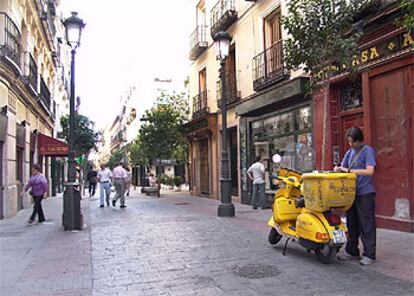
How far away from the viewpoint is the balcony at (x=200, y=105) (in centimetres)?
2011

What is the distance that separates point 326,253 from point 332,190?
0.93m

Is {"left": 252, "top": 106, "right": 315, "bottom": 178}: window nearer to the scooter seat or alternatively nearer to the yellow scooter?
the scooter seat

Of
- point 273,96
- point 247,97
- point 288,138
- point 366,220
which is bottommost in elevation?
point 366,220

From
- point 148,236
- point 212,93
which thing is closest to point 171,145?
point 212,93

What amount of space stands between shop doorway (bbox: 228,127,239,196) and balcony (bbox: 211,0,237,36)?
13.5ft

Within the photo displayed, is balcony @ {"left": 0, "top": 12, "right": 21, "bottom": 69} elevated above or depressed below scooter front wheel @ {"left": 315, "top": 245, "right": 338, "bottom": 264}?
above

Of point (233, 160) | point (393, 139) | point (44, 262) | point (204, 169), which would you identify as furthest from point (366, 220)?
point (204, 169)

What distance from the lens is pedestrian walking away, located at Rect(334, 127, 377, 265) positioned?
593 cm

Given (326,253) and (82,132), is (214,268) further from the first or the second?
(82,132)

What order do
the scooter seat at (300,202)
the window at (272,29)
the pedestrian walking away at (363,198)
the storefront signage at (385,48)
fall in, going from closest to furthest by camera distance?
the pedestrian walking away at (363,198) → the scooter seat at (300,202) → the storefront signage at (385,48) → the window at (272,29)

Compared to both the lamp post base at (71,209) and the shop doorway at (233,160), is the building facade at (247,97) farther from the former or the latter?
the lamp post base at (71,209)

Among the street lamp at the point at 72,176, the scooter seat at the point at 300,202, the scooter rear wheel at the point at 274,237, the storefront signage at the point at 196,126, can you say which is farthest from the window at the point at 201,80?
the scooter seat at the point at 300,202

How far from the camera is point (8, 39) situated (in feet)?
41.9

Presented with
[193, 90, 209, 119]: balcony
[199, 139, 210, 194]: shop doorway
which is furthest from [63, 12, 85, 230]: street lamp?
[199, 139, 210, 194]: shop doorway
